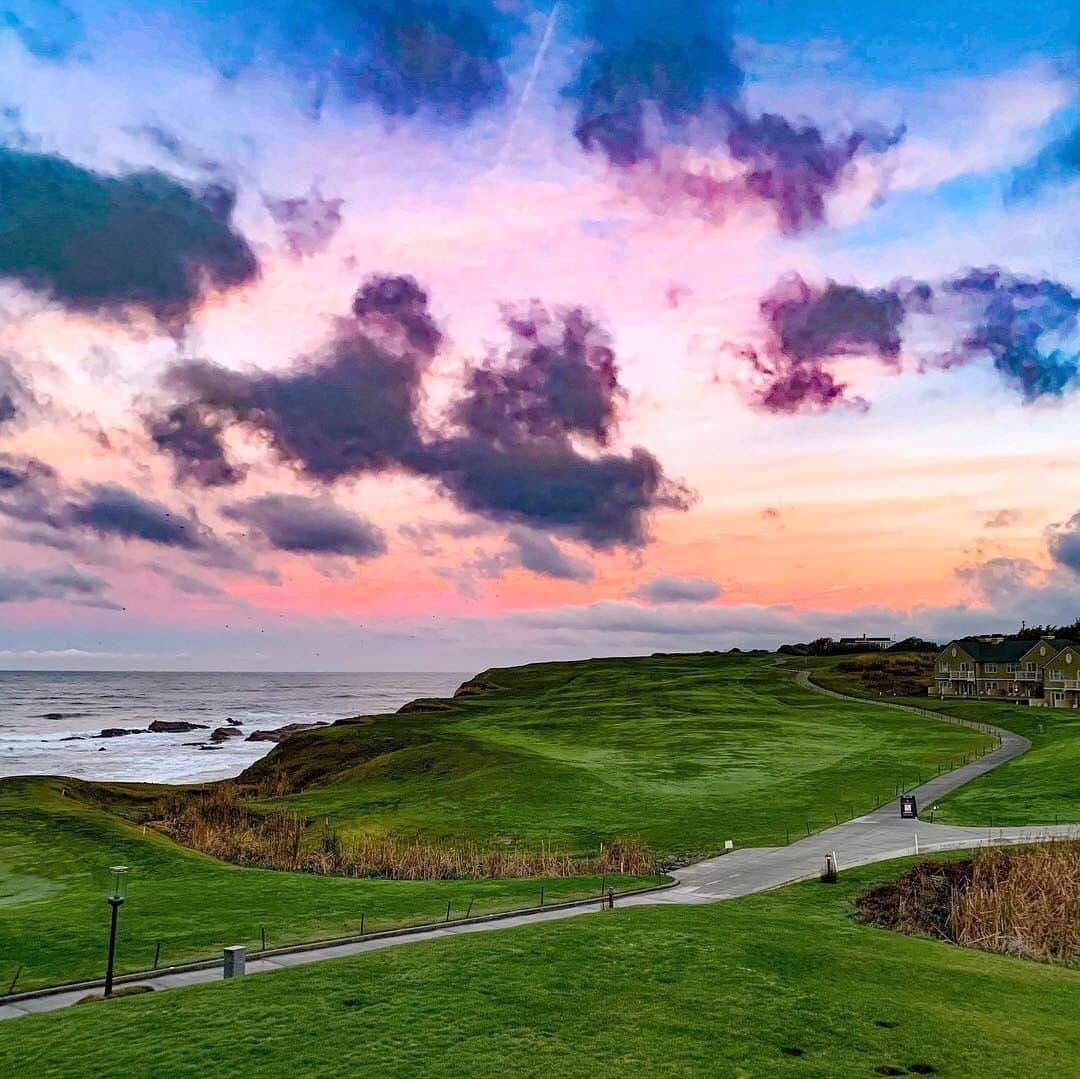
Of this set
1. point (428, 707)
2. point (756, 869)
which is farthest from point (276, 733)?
point (756, 869)

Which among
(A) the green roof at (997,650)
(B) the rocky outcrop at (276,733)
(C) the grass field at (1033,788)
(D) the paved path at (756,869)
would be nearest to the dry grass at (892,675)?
(A) the green roof at (997,650)

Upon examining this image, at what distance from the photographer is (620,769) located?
254 feet

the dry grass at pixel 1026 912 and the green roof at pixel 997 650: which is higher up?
the green roof at pixel 997 650

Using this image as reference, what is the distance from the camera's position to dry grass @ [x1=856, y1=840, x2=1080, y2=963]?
31516 mm

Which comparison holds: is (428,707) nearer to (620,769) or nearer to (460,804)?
(620,769)

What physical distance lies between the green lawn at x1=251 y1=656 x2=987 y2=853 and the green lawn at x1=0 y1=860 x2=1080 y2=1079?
2440cm

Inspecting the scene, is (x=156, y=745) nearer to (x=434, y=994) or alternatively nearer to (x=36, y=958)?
(x=36, y=958)

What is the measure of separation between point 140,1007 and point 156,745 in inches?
5590

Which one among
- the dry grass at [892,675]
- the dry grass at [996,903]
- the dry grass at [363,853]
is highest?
the dry grass at [892,675]

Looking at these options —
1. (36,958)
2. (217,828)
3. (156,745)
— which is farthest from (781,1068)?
(156,745)

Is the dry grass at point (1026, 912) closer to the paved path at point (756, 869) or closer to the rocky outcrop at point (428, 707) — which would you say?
the paved path at point (756, 869)

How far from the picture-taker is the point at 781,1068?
1886 centimetres

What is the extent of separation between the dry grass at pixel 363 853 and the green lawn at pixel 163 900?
3.66 meters

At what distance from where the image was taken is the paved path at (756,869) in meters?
27.1
